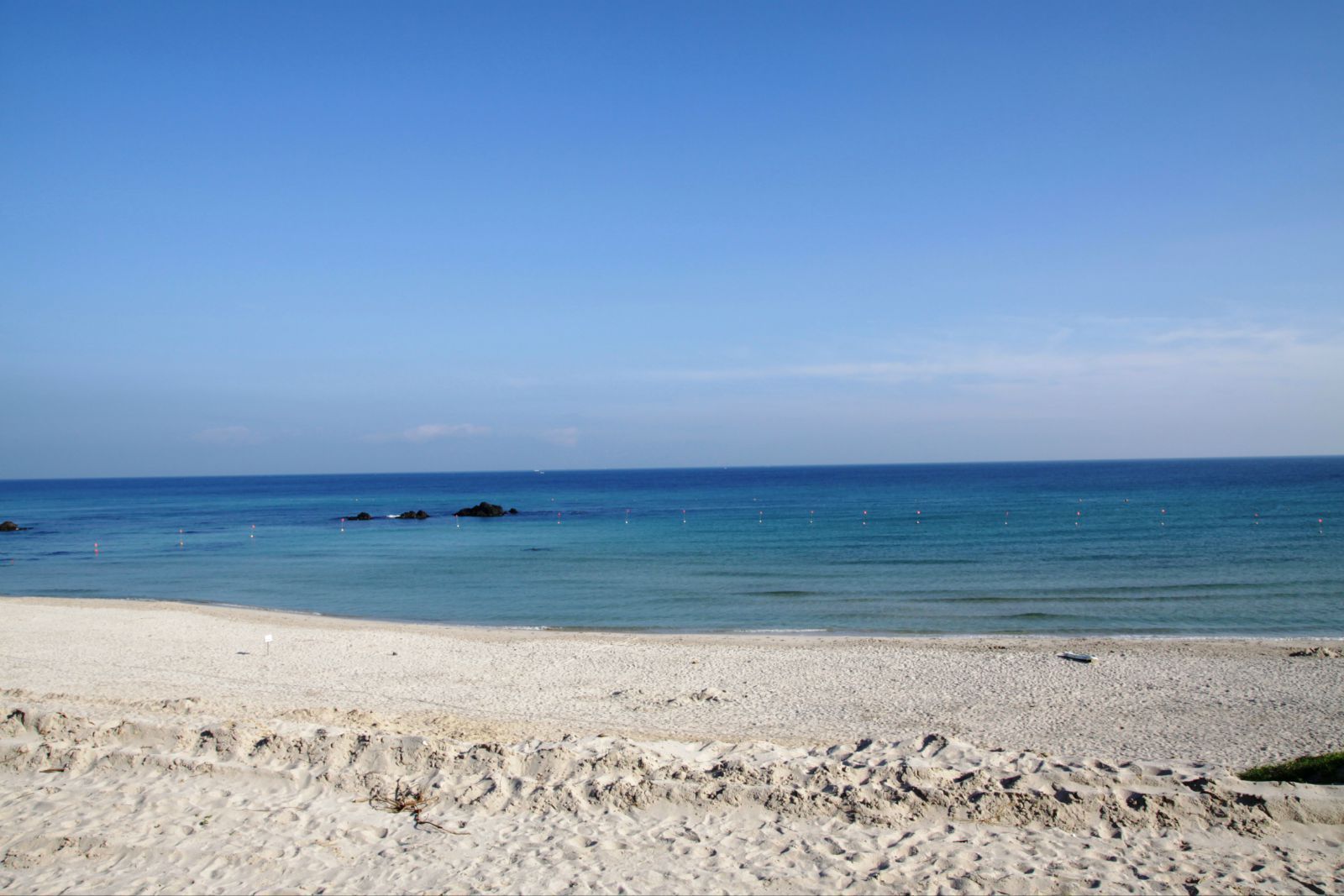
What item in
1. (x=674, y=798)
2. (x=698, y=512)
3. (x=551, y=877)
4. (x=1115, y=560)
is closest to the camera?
(x=551, y=877)

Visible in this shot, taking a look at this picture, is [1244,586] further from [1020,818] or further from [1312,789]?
[1020,818]

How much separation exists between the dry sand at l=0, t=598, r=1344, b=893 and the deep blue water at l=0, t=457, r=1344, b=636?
834cm

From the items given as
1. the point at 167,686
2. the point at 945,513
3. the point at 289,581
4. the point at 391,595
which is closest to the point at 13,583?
the point at 289,581

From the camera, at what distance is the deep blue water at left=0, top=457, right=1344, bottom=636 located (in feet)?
76.9

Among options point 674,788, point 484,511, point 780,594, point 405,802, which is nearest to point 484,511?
point 484,511

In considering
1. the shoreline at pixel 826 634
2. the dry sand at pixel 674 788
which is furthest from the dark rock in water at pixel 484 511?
the dry sand at pixel 674 788

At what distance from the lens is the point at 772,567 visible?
111ft

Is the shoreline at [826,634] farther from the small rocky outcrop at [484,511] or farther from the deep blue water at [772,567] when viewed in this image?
the small rocky outcrop at [484,511]

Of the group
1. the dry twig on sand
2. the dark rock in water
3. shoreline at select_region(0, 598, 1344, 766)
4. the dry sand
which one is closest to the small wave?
shoreline at select_region(0, 598, 1344, 766)

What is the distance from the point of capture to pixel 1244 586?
2586cm

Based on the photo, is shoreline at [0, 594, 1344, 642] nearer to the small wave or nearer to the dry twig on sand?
the small wave

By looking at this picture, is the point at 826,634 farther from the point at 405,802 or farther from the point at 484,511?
the point at 484,511

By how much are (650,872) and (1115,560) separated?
30695 millimetres

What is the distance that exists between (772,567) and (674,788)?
25.8 m
